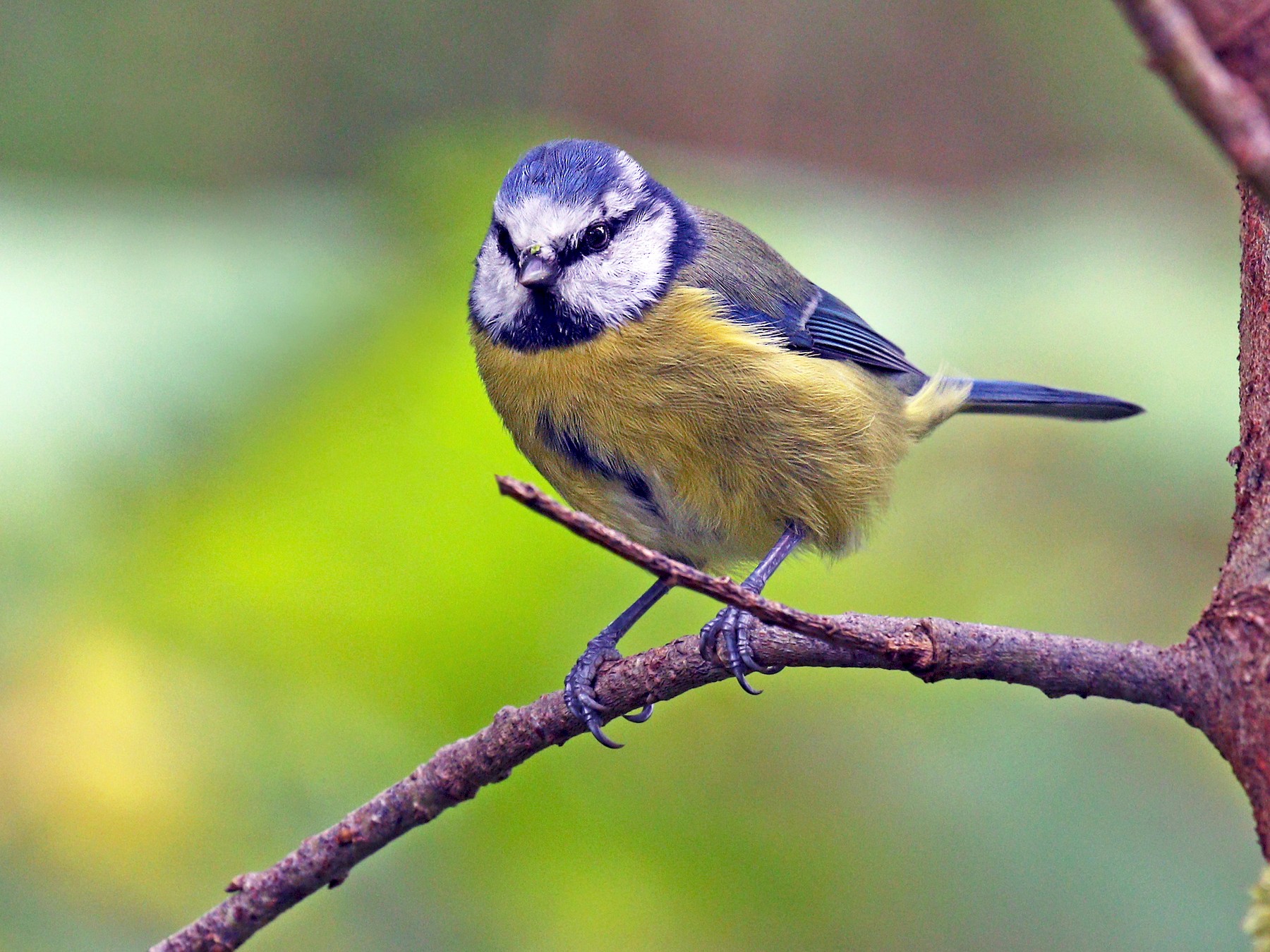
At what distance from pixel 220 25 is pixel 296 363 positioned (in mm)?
3609

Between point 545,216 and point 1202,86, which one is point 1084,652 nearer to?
point 1202,86

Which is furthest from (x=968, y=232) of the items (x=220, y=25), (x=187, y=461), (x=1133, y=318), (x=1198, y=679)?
(x=220, y=25)

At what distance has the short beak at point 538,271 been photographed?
2.52 meters

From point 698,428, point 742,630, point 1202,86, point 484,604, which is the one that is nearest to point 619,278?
point 698,428

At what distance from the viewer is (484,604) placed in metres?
2.56

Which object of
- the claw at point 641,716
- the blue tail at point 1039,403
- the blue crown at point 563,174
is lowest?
the claw at point 641,716

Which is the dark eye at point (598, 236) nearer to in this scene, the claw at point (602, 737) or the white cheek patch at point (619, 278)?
the white cheek patch at point (619, 278)

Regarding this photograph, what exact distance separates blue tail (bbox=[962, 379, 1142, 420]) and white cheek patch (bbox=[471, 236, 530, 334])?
119cm

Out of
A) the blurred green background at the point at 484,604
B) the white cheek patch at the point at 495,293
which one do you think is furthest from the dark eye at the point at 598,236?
the blurred green background at the point at 484,604

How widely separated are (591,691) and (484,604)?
2.34 feet

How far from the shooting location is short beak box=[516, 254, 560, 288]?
252 centimetres

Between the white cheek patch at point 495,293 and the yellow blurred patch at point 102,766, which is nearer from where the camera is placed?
the yellow blurred patch at point 102,766

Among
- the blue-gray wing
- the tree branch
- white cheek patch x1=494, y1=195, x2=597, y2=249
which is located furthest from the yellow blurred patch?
the blue-gray wing

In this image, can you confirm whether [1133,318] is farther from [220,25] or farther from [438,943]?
[220,25]
